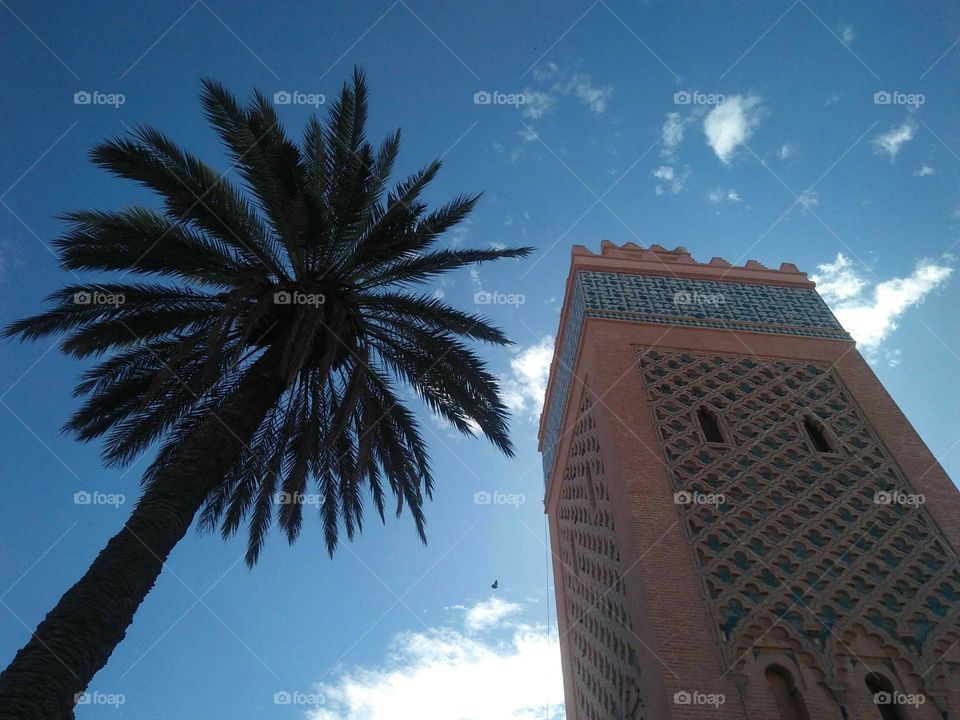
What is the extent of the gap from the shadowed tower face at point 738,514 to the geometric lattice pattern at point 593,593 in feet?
0.13

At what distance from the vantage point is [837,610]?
231 inches

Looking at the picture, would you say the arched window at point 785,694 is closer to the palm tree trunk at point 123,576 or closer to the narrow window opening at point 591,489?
the narrow window opening at point 591,489

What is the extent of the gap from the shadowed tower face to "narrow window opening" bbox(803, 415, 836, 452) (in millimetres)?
29

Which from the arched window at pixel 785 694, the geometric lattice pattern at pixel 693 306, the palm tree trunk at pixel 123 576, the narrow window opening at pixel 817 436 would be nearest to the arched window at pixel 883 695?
the arched window at pixel 785 694

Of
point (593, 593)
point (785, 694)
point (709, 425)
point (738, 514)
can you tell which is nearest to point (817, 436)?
point (709, 425)

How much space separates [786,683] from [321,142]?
5.71 m

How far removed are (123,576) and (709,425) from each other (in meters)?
5.62

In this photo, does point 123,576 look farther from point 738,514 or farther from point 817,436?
point 817,436

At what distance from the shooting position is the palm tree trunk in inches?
140

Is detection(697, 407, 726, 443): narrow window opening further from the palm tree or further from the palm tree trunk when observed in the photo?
the palm tree trunk

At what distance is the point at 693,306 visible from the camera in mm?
9266

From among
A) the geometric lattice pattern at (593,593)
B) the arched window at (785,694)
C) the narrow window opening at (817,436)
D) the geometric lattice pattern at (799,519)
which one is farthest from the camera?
the narrow window opening at (817,436)

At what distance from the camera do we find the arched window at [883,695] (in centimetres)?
528

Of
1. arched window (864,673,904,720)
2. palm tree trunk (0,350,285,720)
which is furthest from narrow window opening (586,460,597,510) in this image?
palm tree trunk (0,350,285,720)
